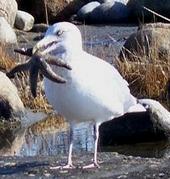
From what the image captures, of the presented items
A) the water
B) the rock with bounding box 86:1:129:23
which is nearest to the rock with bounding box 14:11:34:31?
the rock with bounding box 86:1:129:23

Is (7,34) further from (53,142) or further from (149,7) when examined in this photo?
(53,142)

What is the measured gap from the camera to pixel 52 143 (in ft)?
39.1

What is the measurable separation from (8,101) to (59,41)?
672 cm

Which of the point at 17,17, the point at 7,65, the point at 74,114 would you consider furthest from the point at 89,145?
the point at 17,17

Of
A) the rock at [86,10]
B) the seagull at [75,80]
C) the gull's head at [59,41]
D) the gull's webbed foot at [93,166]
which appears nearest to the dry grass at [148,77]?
the gull's webbed foot at [93,166]

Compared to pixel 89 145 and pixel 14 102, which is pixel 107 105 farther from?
pixel 14 102

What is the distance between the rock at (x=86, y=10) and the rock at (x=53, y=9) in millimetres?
654

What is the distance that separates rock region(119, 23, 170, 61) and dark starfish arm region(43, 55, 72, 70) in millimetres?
7433

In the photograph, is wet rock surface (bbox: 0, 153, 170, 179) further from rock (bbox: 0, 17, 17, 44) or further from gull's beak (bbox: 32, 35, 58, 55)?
rock (bbox: 0, 17, 17, 44)

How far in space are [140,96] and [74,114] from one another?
275 inches

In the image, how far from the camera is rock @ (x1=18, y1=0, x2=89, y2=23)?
2720 cm

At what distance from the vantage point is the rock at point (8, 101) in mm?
13867

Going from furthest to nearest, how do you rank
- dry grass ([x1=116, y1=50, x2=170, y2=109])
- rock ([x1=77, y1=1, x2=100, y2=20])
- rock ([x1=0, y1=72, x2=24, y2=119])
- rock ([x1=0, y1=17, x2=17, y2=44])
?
rock ([x1=77, y1=1, x2=100, y2=20]) → rock ([x1=0, y1=17, x2=17, y2=44]) → dry grass ([x1=116, y1=50, x2=170, y2=109]) → rock ([x1=0, y1=72, x2=24, y2=119])

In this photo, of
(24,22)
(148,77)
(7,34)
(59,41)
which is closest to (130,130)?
(148,77)
